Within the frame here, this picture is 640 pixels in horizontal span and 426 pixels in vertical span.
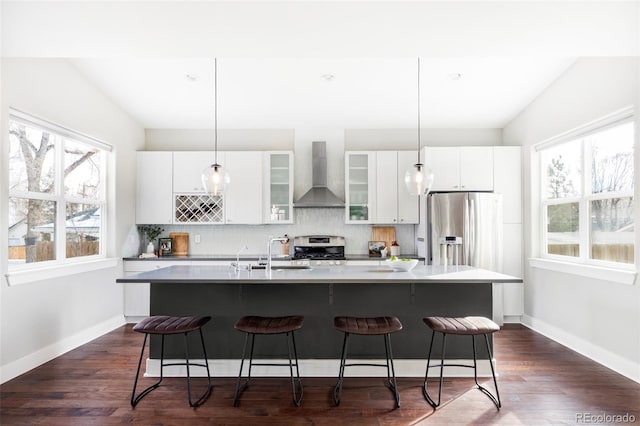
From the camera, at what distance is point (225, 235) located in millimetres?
5594

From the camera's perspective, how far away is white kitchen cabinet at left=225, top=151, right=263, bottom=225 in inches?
208

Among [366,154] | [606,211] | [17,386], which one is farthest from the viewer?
[366,154]

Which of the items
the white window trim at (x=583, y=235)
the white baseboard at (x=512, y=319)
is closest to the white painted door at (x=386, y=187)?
the white window trim at (x=583, y=235)

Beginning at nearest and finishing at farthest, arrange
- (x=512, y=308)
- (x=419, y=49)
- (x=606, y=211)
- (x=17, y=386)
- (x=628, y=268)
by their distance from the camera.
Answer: (x=419, y=49) < (x=17, y=386) < (x=628, y=268) < (x=606, y=211) < (x=512, y=308)

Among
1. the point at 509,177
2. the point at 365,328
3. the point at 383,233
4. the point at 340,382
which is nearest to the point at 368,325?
the point at 365,328

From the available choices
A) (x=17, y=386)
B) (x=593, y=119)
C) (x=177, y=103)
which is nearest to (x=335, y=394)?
(x=17, y=386)

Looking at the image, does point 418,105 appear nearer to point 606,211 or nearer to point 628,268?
point 606,211

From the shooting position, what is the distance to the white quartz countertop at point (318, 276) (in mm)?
2779

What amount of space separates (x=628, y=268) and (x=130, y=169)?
5.81 m

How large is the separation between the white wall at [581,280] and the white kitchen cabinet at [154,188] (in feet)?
16.0

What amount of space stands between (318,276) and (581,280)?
113 inches

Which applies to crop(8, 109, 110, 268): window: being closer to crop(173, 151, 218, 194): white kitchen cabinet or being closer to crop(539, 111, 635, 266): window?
crop(173, 151, 218, 194): white kitchen cabinet

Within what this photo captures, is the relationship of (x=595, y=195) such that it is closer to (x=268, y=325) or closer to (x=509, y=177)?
(x=509, y=177)

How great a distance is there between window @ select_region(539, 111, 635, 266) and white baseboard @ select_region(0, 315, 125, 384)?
5.46 meters
